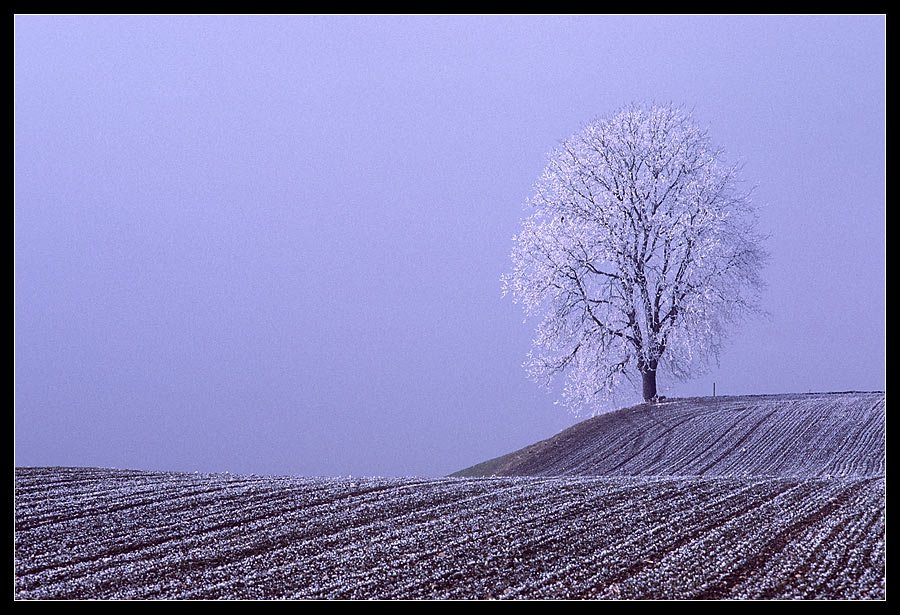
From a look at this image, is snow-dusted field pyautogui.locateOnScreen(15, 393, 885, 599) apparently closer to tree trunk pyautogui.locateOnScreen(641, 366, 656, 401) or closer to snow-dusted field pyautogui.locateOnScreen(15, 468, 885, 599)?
snow-dusted field pyautogui.locateOnScreen(15, 468, 885, 599)

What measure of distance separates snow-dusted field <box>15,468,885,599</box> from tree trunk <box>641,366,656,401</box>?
15.1 metres

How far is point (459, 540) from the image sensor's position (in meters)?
9.36

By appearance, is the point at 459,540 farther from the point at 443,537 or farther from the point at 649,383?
the point at 649,383

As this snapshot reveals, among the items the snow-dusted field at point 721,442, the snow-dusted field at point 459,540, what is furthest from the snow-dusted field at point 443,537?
the snow-dusted field at point 721,442

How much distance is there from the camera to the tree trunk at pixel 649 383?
94.6 feet

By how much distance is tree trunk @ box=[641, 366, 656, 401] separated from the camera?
28828 millimetres

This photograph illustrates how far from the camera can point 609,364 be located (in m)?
28.9

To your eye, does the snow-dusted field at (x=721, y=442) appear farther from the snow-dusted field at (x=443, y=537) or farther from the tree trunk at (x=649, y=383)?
the snow-dusted field at (x=443, y=537)

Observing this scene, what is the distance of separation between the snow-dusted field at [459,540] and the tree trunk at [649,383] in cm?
1514

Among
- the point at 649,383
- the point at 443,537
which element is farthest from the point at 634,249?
the point at 443,537
